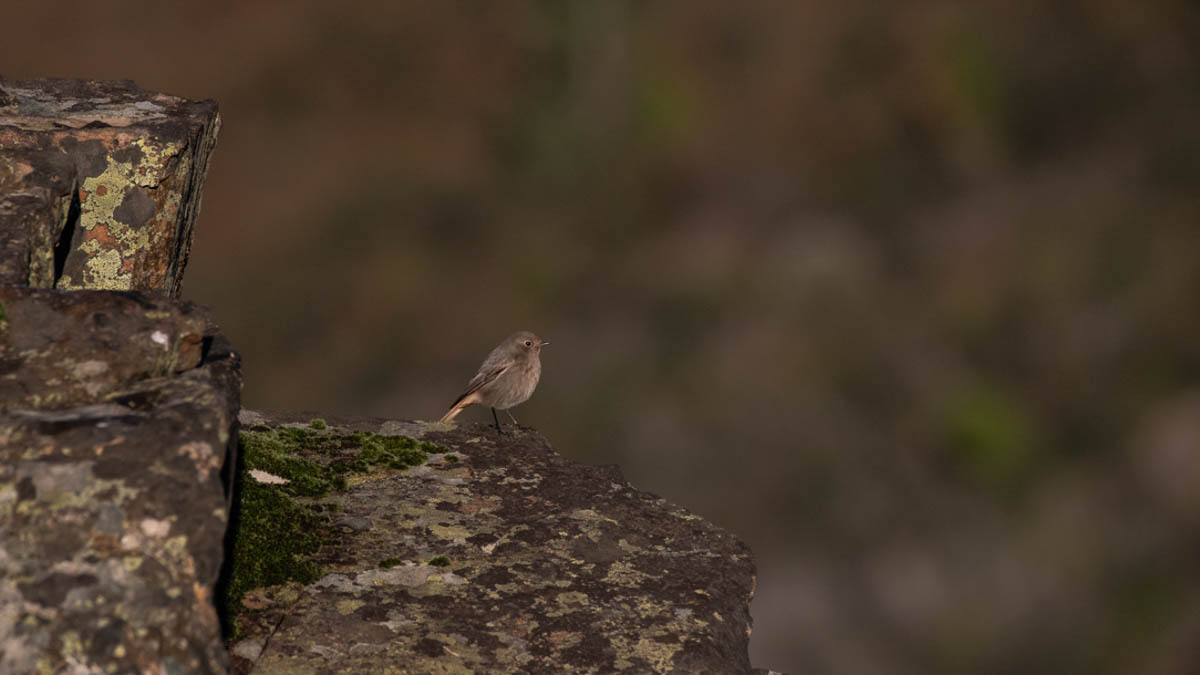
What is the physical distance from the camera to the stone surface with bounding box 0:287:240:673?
4.11 metres

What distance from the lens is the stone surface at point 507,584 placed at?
539 centimetres

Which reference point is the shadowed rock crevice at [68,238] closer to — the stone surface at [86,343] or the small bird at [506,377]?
the stone surface at [86,343]

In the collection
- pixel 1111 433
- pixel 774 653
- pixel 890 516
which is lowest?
A: pixel 774 653

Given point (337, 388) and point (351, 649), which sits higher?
point (351, 649)

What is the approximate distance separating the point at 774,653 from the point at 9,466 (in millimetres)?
13955

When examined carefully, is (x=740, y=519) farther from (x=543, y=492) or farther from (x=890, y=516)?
(x=543, y=492)

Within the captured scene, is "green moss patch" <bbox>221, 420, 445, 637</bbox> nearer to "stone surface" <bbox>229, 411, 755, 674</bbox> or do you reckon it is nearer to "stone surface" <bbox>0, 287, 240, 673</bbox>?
"stone surface" <bbox>229, 411, 755, 674</bbox>

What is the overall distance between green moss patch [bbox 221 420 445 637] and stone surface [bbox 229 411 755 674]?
68mm

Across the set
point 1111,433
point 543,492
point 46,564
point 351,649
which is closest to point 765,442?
point 1111,433

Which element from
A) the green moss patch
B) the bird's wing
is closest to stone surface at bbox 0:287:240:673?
the green moss patch

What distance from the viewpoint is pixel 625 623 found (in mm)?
5770

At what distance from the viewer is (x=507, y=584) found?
5961 millimetres

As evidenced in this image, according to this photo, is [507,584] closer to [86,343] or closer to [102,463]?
[86,343]

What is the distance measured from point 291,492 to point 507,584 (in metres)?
1.12
